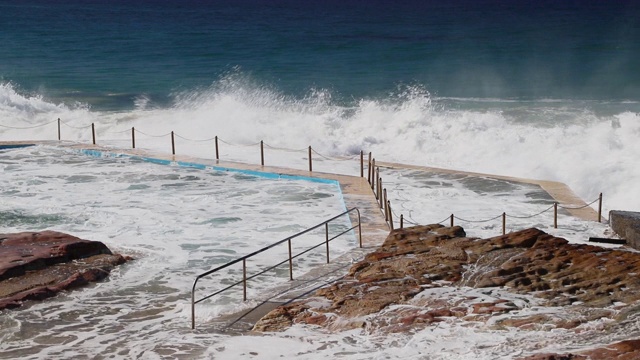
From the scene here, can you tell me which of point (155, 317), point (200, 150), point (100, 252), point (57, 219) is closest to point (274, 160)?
point (200, 150)

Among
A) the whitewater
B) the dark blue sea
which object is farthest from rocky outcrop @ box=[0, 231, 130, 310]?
the dark blue sea

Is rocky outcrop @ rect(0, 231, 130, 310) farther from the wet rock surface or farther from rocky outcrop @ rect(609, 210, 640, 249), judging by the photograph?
rocky outcrop @ rect(609, 210, 640, 249)

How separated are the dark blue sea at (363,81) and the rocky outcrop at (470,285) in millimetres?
9963

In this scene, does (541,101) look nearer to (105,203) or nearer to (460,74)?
(460,74)

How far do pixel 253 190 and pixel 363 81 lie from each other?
89.9ft

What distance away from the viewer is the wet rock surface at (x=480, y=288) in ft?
40.3

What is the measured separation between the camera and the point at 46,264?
614 inches

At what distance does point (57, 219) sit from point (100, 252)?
12.5 ft

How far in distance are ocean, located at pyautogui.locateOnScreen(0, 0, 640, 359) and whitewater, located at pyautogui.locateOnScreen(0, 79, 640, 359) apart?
6cm

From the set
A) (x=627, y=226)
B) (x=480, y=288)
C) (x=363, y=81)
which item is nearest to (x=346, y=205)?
(x=627, y=226)

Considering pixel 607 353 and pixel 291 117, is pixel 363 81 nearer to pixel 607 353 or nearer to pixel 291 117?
pixel 291 117

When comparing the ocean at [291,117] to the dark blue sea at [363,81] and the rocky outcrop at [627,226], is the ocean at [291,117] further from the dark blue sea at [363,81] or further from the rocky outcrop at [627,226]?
the rocky outcrop at [627,226]

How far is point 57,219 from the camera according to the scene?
65.4 ft

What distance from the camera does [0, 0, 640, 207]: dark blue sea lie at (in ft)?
106
